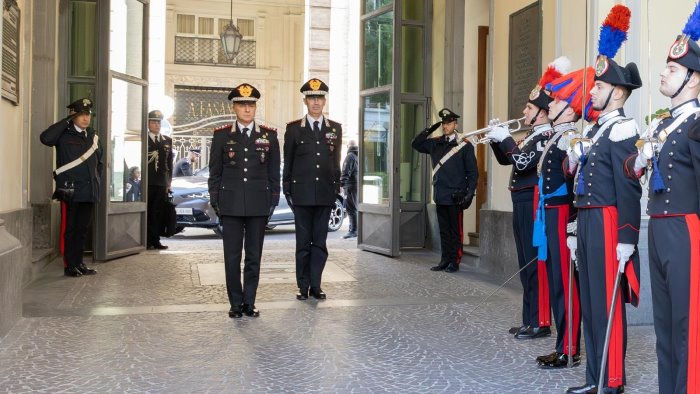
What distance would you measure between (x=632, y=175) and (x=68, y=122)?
19.5ft

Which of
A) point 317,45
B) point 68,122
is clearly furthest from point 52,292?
point 317,45

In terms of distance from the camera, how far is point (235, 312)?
6.04 metres

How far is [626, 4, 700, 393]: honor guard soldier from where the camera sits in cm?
326

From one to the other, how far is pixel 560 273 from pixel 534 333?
797 millimetres

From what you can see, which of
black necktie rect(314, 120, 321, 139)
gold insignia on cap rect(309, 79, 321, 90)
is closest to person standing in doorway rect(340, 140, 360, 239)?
black necktie rect(314, 120, 321, 139)

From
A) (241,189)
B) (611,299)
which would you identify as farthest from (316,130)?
(611,299)

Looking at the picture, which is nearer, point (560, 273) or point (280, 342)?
point (560, 273)

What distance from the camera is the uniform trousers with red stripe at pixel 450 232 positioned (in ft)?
29.0

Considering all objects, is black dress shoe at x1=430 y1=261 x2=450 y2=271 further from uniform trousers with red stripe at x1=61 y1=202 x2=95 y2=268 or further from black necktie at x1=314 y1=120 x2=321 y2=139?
uniform trousers with red stripe at x1=61 y1=202 x2=95 y2=268

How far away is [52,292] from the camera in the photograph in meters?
7.04

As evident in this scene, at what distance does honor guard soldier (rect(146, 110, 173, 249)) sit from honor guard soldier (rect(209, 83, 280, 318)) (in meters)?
4.97

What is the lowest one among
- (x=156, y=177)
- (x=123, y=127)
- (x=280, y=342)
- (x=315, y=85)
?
(x=280, y=342)

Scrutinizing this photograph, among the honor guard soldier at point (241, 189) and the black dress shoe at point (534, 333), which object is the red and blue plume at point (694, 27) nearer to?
the black dress shoe at point (534, 333)

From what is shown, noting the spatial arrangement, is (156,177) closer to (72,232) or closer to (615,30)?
(72,232)
